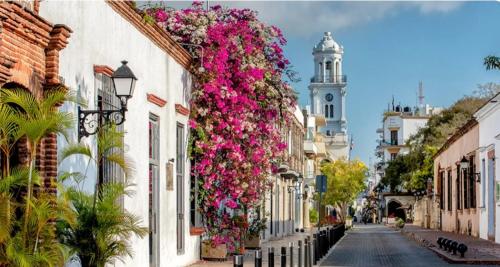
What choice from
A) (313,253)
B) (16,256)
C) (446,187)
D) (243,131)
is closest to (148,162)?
(243,131)

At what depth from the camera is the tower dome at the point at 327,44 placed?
567 ft

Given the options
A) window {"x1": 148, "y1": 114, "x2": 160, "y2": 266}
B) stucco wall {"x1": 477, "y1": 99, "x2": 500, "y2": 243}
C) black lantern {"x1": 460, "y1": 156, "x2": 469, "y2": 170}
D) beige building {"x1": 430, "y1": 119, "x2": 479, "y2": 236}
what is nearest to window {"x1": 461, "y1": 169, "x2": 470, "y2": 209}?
beige building {"x1": 430, "y1": 119, "x2": 479, "y2": 236}

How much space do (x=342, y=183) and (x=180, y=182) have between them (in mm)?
74191

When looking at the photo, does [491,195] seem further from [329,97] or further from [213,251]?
[329,97]

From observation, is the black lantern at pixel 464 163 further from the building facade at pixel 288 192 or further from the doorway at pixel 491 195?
the building facade at pixel 288 192

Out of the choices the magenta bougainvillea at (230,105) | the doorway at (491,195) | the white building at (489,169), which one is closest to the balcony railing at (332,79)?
the white building at (489,169)

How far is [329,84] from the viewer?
6742 inches

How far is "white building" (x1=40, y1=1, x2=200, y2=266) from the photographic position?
1414cm

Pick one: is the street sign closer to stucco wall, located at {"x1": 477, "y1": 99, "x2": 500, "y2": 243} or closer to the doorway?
stucco wall, located at {"x1": 477, "y1": 99, "x2": 500, "y2": 243}

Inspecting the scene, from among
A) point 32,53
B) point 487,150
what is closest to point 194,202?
point 32,53

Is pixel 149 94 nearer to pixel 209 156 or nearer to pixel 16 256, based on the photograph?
pixel 209 156

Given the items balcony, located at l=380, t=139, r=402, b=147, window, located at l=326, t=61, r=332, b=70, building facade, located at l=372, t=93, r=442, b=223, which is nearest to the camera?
building facade, located at l=372, t=93, r=442, b=223

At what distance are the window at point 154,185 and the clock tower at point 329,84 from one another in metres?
149

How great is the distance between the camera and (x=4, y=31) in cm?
1095
